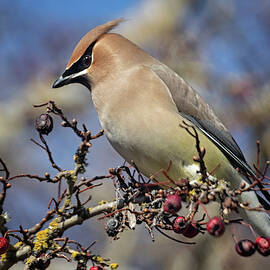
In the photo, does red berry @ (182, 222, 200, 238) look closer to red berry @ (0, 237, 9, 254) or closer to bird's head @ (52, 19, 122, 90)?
red berry @ (0, 237, 9, 254)

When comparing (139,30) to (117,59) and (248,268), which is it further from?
(248,268)

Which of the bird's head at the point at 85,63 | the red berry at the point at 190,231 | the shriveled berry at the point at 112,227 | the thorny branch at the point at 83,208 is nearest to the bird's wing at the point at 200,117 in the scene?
Answer: the bird's head at the point at 85,63

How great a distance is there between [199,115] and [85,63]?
3.09ft

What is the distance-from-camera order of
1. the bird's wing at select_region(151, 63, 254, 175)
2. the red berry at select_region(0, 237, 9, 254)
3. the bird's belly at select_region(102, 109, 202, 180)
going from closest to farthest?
the red berry at select_region(0, 237, 9, 254)
the bird's belly at select_region(102, 109, 202, 180)
the bird's wing at select_region(151, 63, 254, 175)

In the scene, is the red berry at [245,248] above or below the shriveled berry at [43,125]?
below

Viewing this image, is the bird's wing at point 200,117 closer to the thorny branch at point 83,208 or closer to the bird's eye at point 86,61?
the bird's eye at point 86,61

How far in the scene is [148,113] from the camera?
3740mm

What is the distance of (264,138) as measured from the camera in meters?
5.39

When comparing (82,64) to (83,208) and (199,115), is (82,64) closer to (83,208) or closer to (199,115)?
(199,115)

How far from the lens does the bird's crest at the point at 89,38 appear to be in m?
4.14

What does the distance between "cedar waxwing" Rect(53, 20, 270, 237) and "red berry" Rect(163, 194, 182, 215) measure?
947 millimetres

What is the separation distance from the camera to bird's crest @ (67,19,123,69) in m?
4.14

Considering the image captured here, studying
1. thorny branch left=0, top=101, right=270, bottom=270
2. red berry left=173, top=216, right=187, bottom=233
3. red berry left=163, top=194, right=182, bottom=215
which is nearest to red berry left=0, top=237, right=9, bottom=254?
thorny branch left=0, top=101, right=270, bottom=270

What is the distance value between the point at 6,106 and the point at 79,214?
398 centimetres
